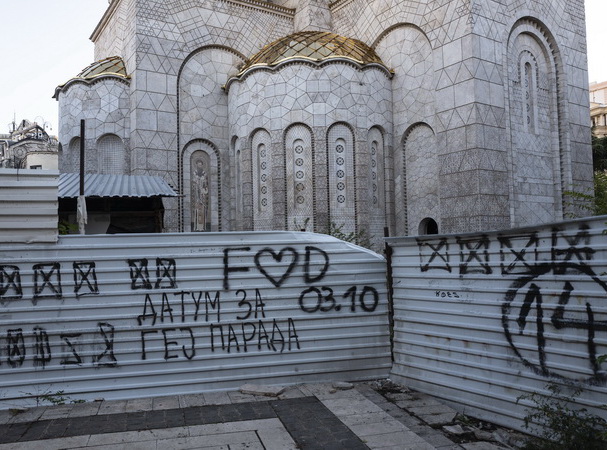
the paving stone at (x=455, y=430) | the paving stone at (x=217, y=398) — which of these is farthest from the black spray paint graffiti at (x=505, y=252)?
the paving stone at (x=217, y=398)

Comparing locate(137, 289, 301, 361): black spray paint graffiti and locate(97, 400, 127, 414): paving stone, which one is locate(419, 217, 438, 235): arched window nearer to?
locate(137, 289, 301, 361): black spray paint graffiti

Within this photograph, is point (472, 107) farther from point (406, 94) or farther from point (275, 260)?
point (275, 260)

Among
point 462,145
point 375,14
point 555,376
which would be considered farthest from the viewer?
point 375,14

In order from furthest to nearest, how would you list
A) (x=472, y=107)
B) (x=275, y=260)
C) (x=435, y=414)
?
1. (x=472, y=107)
2. (x=275, y=260)
3. (x=435, y=414)

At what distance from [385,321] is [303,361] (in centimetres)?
139

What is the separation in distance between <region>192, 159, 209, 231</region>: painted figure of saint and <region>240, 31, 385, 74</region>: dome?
4.42m

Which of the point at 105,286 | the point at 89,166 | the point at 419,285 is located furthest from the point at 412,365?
the point at 89,166

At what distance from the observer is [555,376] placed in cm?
499

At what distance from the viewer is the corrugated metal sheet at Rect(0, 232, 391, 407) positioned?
20.7ft

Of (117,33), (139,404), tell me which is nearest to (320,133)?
(117,33)

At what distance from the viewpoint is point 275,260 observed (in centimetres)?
711

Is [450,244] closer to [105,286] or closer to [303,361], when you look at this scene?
[303,361]

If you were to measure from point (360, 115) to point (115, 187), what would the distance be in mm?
9070

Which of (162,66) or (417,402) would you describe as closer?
(417,402)
